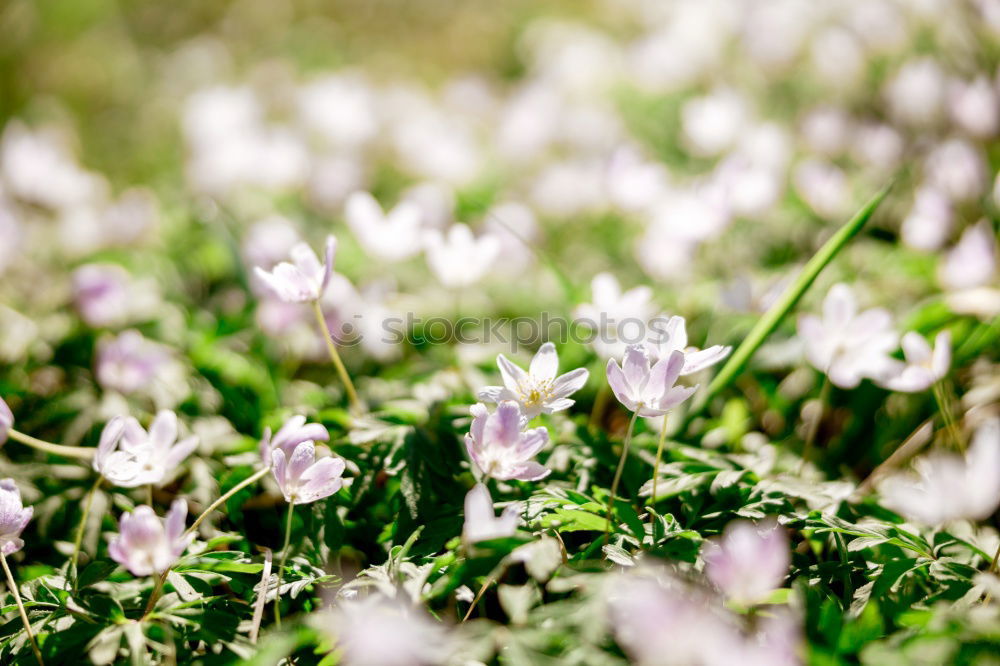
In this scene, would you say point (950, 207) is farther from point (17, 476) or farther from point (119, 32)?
point (119, 32)

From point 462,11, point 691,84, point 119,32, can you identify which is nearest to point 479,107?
point 691,84

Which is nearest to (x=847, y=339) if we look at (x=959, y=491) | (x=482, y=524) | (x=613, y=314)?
(x=959, y=491)

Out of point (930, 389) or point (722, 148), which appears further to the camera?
point (722, 148)

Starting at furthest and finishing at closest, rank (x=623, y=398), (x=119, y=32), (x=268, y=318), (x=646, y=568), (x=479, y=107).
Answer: (x=119, y=32), (x=479, y=107), (x=268, y=318), (x=623, y=398), (x=646, y=568)

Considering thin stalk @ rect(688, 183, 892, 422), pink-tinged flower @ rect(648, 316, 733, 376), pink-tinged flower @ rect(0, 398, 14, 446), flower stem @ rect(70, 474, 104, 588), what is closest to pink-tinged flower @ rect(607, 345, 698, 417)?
pink-tinged flower @ rect(648, 316, 733, 376)

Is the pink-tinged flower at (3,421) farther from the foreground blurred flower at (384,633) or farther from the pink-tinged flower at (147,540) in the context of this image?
the foreground blurred flower at (384,633)

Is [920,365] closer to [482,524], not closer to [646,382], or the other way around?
[646,382]

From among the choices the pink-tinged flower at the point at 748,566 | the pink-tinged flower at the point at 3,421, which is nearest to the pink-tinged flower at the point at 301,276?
the pink-tinged flower at the point at 3,421
